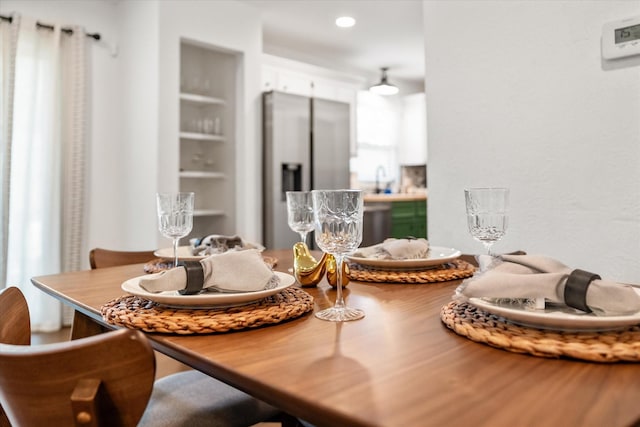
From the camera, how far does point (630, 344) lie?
0.56 m

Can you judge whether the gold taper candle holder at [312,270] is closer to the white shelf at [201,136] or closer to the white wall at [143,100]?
the white wall at [143,100]

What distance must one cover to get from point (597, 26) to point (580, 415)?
1.64 metres

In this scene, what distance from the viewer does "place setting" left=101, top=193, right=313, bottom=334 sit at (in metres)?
0.70

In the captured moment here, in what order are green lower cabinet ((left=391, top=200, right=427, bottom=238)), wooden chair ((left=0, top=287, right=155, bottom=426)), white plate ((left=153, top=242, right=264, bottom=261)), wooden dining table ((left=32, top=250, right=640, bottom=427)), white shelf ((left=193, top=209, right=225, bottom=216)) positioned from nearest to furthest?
wooden dining table ((left=32, top=250, right=640, bottom=427)) → wooden chair ((left=0, top=287, right=155, bottom=426)) → white plate ((left=153, top=242, right=264, bottom=261)) → white shelf ((left=193, top=209, right=225, bottom=216)) → green lower cabinet ((left=391, top=200, right=427, bottom=238))

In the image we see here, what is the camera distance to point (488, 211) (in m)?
0.91

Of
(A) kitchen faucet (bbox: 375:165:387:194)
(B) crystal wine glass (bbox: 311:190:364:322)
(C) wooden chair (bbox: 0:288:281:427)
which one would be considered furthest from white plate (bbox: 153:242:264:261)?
(A) kitchen faucet (bbox: 375:165:387:194)

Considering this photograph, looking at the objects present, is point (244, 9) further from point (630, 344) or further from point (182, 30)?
point (630, 344)

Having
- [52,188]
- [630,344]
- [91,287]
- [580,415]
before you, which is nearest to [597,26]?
[630,344]

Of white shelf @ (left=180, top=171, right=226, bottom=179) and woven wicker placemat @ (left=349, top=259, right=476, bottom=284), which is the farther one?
white shelf @ (left=180, top=171, right=226, bottom=179)

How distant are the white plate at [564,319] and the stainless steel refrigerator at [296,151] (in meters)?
3.11

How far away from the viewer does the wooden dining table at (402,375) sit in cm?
41

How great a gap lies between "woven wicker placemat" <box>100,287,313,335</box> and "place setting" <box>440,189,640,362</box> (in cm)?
27

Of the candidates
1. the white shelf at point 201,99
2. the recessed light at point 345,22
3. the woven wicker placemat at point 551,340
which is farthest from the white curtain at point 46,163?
the woven wicker placemat at point 551,340

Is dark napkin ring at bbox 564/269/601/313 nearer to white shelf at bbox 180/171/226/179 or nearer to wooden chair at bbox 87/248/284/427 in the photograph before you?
wooden chair at bbox 87/248/284/427
